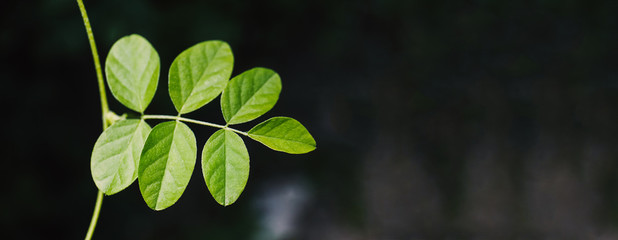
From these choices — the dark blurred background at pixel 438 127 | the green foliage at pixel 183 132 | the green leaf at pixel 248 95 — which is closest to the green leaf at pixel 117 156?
the green foliage at pixel 183 132

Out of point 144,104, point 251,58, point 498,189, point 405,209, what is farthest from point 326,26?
point 144,104

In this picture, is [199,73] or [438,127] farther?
[438,127]

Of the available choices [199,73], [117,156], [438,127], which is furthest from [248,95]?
[438,127]

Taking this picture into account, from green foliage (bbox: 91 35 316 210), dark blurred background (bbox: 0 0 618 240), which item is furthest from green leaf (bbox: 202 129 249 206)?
dark blurred background (bbox: 0 0 618 240)

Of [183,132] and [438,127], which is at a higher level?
[183,132]

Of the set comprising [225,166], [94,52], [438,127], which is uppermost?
[94,52]

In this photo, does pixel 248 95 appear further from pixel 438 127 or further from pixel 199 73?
pixel 438 127

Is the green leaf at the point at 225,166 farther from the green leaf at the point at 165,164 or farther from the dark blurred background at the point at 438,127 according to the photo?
the dark blurred background at the point at 438,127
